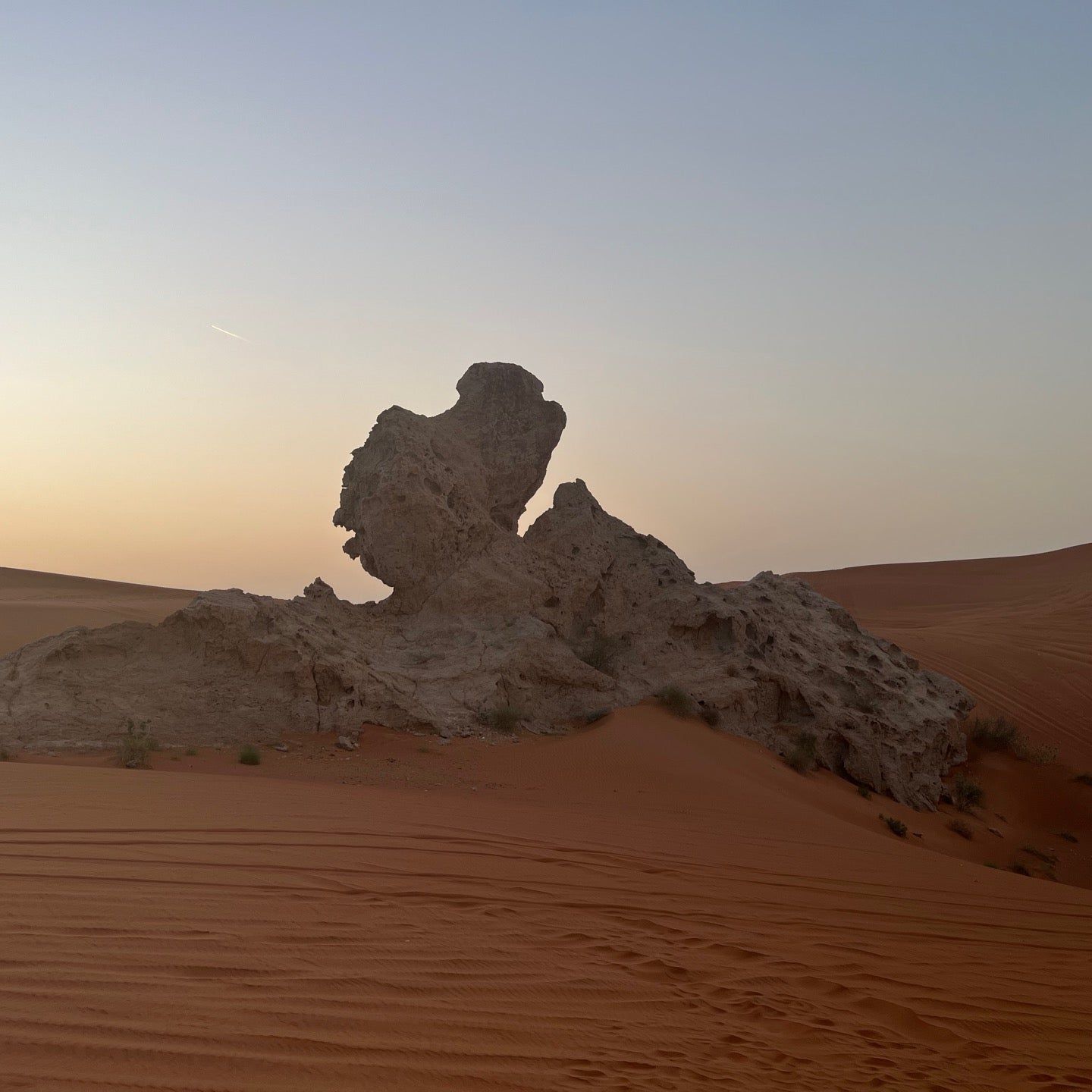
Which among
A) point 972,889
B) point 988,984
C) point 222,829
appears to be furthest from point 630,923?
point 972,889

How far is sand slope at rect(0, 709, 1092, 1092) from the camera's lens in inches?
112

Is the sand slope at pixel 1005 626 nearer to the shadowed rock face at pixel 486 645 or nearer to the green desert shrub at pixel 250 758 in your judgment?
the shadowed rock face at pixel 486 645

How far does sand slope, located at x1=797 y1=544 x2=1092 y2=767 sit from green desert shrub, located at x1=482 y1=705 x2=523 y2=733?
8508 millimetres

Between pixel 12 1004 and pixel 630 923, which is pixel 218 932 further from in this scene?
pixel 630 923

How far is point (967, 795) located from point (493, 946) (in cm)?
922

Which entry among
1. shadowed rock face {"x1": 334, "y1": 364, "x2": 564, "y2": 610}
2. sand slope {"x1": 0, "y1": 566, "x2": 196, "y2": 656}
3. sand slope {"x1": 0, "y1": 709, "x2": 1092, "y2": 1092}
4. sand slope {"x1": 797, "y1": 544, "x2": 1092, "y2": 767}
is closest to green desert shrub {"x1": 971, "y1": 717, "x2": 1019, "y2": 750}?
sand slope {"x1": 797, "y1": 544, "x2": 1092, "y2": 767}

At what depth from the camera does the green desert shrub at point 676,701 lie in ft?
34.7

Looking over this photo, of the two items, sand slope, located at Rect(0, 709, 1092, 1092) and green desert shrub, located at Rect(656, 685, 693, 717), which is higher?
green desert shrub, located at Rect(656, 685, 693, 717)

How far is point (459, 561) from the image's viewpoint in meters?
11.4

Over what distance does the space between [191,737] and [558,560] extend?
5024mm

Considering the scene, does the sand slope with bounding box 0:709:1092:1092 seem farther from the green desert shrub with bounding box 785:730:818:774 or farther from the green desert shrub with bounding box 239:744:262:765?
the green desert shrub with bounding box 785:730:818:774

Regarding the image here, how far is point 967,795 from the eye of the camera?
11.2 meters

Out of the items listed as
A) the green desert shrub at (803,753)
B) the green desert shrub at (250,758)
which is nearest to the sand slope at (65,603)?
the green desert shrub at (250,758)

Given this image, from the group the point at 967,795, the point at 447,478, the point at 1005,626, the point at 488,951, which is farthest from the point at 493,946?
the point at 1005,626
